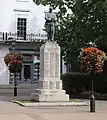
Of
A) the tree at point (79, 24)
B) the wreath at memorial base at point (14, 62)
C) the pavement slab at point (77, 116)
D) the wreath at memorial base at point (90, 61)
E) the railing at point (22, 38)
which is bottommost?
the pavement slab at point (77, 116)

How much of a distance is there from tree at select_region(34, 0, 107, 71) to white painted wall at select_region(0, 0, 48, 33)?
58.6 ft

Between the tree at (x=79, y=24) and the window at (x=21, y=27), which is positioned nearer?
the tree at (x=79, y=24)

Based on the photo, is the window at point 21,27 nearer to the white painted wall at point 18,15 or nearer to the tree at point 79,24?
the white painted wall at point 18,15

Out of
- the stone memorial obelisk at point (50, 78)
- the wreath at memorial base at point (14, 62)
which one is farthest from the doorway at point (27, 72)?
the stone memorial obelisk at point (50, 78)

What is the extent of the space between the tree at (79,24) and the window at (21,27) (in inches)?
699

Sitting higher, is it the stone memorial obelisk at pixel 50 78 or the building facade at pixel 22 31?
the building facade at pixel 22 31

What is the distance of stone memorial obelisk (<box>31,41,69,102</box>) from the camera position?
24.4 metres

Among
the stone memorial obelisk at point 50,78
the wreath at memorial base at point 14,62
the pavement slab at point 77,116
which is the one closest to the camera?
the pavement slab at point 77,116

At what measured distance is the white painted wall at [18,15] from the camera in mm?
53000

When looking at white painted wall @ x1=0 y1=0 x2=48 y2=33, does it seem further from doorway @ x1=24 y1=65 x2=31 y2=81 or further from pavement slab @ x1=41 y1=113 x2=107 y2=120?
pavement slab @ x1=41 y1=113 x2=107 y2=120

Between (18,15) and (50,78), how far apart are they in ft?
99.1

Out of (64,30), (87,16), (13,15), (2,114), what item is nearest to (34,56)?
(13,15)

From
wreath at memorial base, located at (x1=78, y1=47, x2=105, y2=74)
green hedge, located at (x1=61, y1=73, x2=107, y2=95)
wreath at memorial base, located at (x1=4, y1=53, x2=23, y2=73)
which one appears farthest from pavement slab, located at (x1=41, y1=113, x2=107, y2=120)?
wreath at memorial base, located at (x1=4, y1=53, x2=23, y2=73)

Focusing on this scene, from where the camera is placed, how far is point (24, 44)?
5294cm
